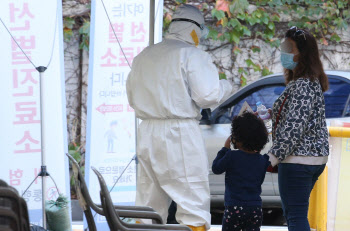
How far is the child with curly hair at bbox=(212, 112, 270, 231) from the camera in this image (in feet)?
13.2

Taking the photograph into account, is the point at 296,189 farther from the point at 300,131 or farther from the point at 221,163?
the point at 221,163

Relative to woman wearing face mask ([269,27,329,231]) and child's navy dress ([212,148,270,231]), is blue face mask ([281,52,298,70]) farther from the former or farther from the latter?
child's navy dress ([212,148,270,231])

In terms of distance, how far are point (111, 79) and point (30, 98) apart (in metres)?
0.68

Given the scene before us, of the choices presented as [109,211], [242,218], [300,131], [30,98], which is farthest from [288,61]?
[30,98]

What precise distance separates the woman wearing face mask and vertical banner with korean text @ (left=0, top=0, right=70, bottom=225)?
213cm

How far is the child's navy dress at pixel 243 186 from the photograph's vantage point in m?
4.04

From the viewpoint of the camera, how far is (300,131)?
4.02 meters

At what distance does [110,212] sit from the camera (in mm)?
3047

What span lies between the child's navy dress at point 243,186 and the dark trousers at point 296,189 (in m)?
0.15

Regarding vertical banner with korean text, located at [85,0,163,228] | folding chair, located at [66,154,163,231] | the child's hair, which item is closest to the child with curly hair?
the child's hair

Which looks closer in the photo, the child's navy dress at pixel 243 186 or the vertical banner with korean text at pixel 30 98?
the child's navy dress at pixel 243 186

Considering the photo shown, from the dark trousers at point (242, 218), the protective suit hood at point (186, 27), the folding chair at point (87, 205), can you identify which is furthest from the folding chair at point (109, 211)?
the protective suit hood at point (186, 27)

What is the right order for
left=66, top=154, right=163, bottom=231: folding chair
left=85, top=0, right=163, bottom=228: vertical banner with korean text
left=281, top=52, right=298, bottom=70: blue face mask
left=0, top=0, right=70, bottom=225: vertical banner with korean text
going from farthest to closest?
left=85, top=0, right=163, bottom=228: vertical banner with korean text < left=0, top=0, right=70, bottom=225: vertical banner with korean text < left=281, top=52, right=298, bottom=70: blue face mask < left=66, top=154, right=163, bottom=231: folding chair

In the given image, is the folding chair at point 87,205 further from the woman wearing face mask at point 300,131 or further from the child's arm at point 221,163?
the woman wearing face mask at point 300,131
